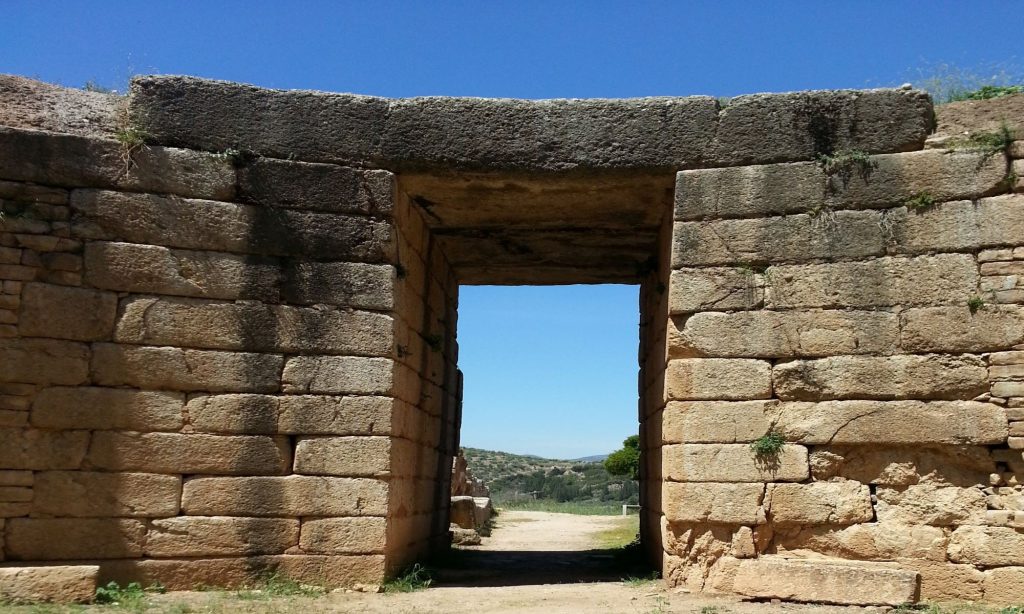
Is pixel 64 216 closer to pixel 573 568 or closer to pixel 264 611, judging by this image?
pixel 264 611

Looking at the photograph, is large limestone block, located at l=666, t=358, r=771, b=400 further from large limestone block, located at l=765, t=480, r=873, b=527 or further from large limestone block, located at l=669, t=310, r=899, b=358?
large limestone block, located at l=765, t=480, r=873, b=527

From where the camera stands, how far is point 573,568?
8.66 meters

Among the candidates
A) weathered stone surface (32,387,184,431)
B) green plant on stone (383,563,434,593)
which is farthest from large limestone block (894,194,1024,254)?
weathered stone surface (32,387,184,431)

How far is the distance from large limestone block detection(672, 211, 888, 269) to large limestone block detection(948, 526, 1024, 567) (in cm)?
215

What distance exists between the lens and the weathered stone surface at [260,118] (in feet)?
22.4

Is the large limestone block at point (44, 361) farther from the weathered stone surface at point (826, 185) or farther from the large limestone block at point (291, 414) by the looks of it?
the weathered stone surface at point (826, 185)

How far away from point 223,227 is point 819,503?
5.12 m

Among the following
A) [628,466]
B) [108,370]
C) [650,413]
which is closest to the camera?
[108,370]

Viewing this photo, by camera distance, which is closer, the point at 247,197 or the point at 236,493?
the point at 236,493

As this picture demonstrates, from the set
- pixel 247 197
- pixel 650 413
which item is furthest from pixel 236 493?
pixel 650 413

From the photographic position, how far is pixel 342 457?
21.4ft

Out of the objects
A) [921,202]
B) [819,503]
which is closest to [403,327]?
[819,503]

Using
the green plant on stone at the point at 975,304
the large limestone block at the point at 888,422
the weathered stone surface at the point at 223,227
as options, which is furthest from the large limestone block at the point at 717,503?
the weathered stone surface at the point at 223,227

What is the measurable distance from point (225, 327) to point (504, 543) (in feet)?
24.5
